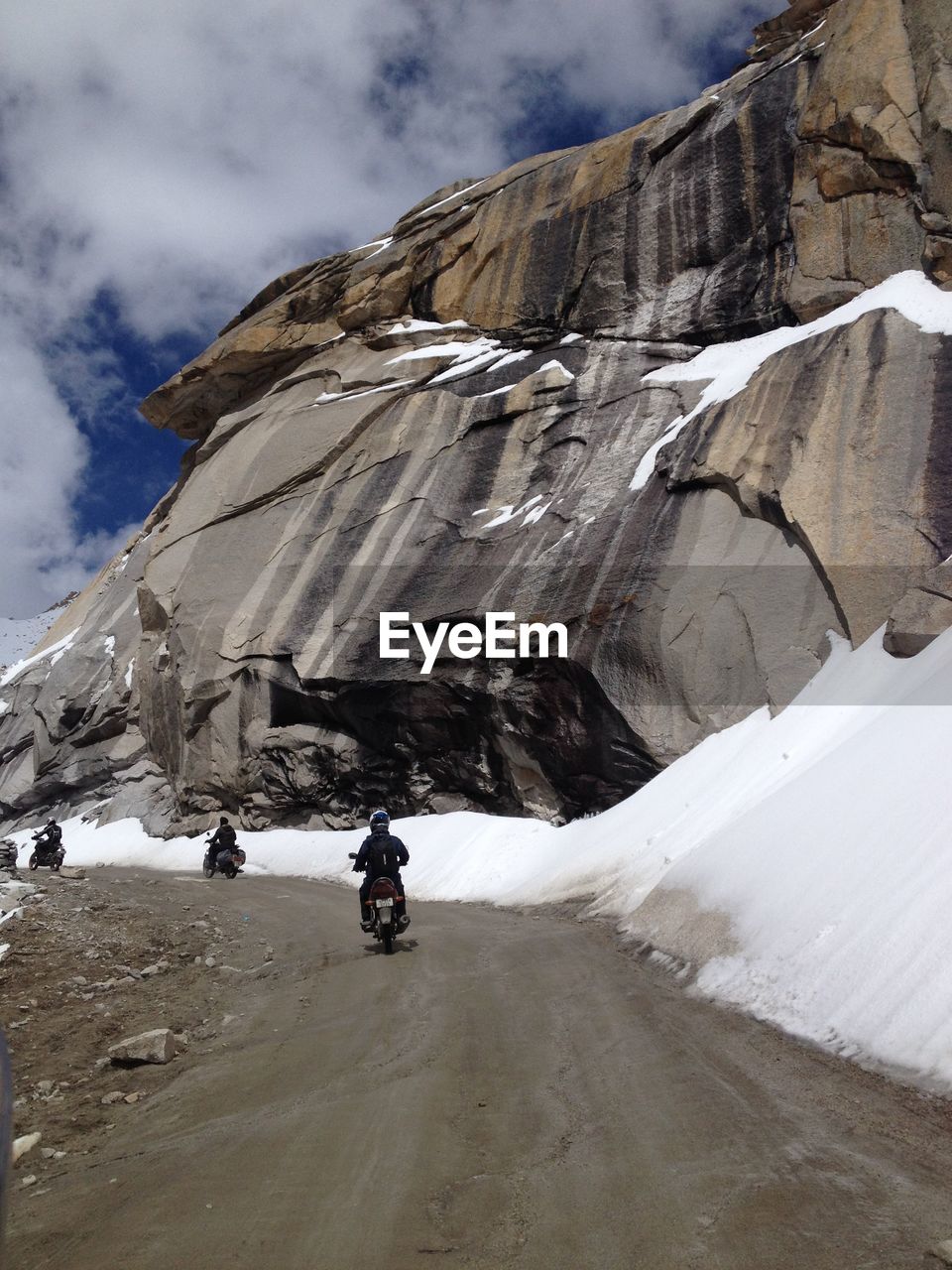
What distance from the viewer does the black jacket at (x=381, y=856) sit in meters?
10.4

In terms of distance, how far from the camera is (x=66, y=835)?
107 feet

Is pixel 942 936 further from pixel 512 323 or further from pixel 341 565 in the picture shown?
pixel 512 323

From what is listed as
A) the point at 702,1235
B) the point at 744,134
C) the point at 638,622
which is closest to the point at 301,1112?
the point at 702,1235

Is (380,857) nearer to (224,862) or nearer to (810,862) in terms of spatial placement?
(810,862)

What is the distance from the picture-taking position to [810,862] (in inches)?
288

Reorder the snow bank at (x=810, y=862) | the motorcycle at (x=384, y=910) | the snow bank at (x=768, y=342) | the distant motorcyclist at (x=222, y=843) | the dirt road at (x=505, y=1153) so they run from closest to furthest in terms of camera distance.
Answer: the dirt road at (x=505, y=1153), the snow bank at (x=810, y=862), the motorcycle at (x=384, y=910), the snow bank at (x=768, y=342), the distant motorcyclist at (x=222, y=843)

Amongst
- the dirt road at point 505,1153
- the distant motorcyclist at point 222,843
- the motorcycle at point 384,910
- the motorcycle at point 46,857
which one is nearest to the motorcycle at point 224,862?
the distant motorcyclist at point 222,843

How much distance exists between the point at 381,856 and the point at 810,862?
16.7 ft

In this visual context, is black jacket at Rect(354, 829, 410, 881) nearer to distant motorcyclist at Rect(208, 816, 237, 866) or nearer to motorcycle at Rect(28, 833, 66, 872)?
distant motorcyclist at Rect(208, 816, 237, 866)

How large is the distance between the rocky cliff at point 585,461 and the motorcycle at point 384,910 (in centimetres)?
640

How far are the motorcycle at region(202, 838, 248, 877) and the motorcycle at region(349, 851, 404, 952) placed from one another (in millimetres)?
11664

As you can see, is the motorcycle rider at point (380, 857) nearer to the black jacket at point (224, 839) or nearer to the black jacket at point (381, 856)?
the black jacket at point (381, 856)

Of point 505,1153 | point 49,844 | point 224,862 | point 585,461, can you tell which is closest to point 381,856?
point 505,1153

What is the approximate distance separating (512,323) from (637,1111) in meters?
23.0
